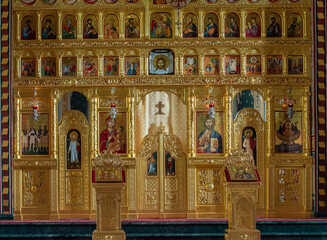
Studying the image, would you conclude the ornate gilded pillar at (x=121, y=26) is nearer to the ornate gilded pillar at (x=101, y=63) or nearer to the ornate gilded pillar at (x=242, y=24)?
the ornate gilded pillar at (x=101, y=63)

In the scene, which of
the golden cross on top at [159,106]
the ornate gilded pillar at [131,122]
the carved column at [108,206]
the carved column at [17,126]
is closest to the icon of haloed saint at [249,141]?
the golden cross on top at [159,106]

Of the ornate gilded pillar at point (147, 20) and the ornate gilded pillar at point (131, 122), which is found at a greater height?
the ornate gilded pillar at point (147, 20)

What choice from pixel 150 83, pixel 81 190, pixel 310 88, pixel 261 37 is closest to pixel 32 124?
pixel 81 190

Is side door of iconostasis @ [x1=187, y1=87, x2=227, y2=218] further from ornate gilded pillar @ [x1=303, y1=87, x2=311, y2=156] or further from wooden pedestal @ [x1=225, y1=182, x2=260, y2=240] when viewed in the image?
wooden pedestal @ [x1=225, y1=182, x2=260, y2=240]

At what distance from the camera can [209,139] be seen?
52.2 feet

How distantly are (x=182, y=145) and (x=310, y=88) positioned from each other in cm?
395

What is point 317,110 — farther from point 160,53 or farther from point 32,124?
point 32,124

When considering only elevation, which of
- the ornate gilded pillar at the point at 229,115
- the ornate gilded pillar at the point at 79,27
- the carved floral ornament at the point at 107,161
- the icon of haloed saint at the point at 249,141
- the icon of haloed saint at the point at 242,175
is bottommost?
the icon of haloed saint at the point at 242,175

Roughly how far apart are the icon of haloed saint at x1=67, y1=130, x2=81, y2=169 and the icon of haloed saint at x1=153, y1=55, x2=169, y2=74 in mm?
2915

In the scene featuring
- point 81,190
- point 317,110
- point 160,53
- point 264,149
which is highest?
point 160,53

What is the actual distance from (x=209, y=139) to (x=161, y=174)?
5.49 feet

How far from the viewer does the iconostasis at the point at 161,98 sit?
15.8 metres

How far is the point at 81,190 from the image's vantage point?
15898 mm

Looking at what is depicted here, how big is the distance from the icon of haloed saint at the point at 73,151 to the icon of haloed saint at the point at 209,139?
3435 mm
